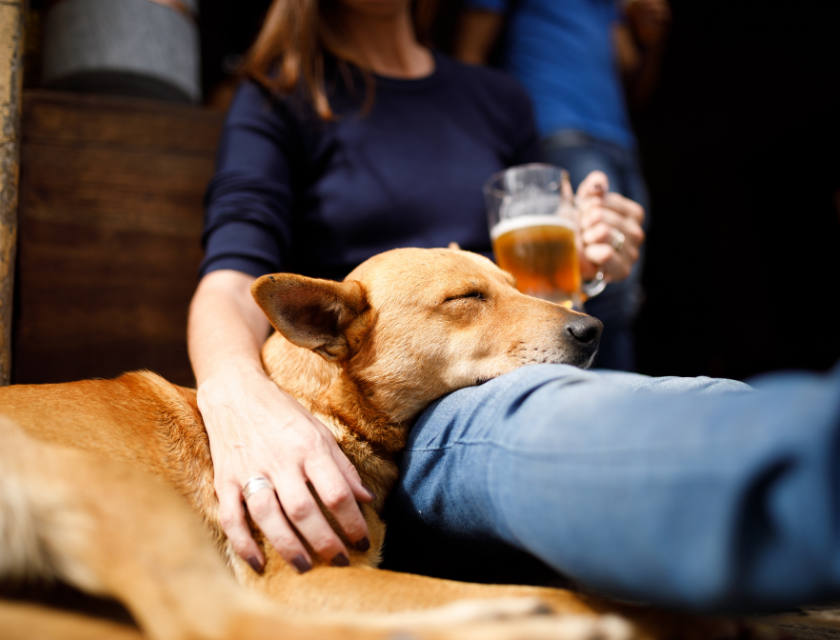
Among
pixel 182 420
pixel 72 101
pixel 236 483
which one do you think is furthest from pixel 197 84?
pixel 236 483

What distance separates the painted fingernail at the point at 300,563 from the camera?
1057mm

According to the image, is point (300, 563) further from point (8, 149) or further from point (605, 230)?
point (8, 149)

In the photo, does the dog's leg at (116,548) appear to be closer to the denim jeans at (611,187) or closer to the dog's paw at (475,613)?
the dog's paw at (475,613)

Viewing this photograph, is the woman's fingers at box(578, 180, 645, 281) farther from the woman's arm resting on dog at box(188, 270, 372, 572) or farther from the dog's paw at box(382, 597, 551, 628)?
the dog's paw at box(382, 597, 551, 628)

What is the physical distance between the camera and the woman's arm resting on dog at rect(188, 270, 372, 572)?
1.06 metres

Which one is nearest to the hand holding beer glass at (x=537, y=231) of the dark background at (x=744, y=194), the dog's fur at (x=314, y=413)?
the dog's fur at (x=314, y=413)

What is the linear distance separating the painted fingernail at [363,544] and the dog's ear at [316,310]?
0.47 metres

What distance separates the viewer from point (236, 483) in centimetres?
112

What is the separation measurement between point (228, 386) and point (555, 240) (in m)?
1.09

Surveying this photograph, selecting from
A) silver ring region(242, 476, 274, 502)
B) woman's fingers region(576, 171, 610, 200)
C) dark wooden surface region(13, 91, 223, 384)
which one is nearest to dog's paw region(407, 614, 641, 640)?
silver ring region(242, 476, 274, 502)

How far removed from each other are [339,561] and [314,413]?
16.5 inches

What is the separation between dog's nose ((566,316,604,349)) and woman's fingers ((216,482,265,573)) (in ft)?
2.95

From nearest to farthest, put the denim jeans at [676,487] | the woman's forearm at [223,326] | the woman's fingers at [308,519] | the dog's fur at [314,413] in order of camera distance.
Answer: the denim jeans at [676,487] < the dog's fur at [314,413] < the woman's fingers at [308,519] < the woman's forearm at [223,326]

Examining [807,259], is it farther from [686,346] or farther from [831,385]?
[831,385]
